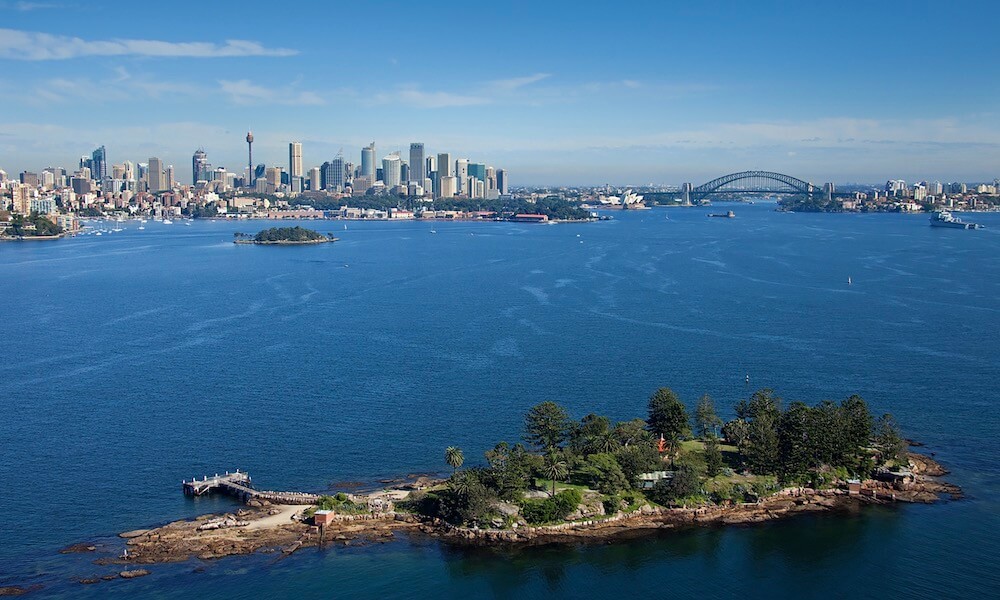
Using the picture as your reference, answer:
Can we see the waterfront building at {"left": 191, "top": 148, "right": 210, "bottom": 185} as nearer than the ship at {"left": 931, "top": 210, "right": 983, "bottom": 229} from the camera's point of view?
No

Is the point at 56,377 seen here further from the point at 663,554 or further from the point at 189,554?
the point at 663,554

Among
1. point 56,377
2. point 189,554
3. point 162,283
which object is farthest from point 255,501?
point 162,283

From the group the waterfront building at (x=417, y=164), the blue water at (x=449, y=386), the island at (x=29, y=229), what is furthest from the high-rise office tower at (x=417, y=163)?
the blue water at (x=449, y=386)

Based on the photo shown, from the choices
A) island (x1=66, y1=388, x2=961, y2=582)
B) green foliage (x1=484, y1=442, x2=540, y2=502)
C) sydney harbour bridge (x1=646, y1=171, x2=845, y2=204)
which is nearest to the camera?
island (x1=66, y1=388, x2=961, y2=582)

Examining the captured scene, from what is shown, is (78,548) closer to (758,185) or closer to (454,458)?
(454,458)

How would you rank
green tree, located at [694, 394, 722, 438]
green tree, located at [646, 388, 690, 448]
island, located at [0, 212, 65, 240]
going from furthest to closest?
island, located at [0, 212, 65, 240], green tree, located at [694, 394, 722, 438], green tree, located at [646, 388, 690, 448]

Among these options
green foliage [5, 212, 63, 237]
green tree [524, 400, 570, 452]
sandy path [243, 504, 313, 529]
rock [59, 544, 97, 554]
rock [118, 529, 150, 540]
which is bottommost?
rock [59, 544, 97, 554]

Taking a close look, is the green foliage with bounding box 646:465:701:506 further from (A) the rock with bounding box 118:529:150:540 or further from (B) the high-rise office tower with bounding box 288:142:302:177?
(B) the high-rise office tower with bounding box 288:142:302:177

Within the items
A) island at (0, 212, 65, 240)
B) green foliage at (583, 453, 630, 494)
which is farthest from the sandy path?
island at (0, 212, 65, 240)
